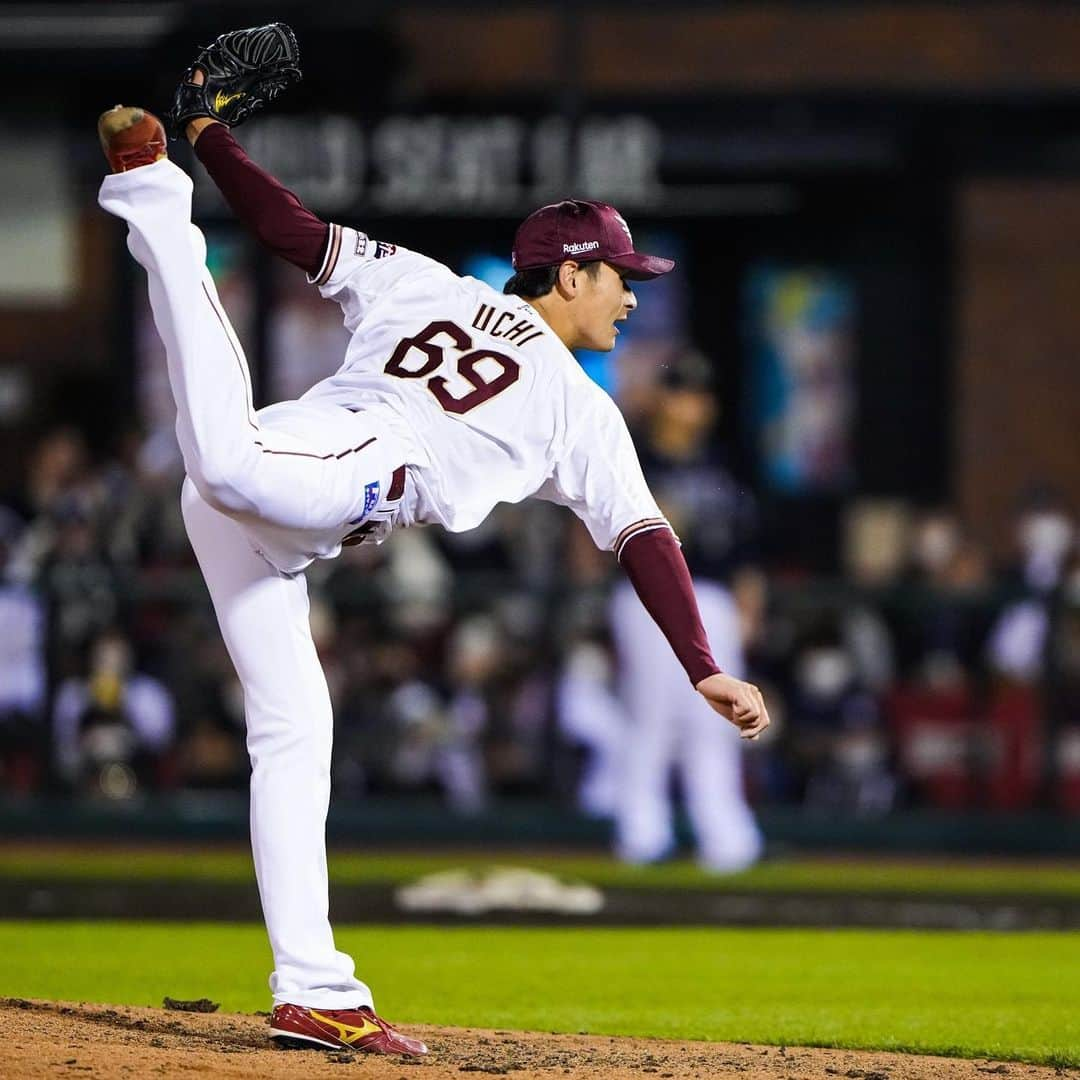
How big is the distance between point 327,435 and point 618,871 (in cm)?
548

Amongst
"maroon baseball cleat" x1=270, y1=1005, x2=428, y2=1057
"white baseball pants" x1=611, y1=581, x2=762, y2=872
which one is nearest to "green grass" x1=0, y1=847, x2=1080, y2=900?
"white baseball pants" x1=611, y1=581, x2=762, y2=872

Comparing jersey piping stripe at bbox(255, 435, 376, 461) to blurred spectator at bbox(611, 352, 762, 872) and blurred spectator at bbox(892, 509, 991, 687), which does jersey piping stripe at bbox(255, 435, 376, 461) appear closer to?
blurred spectator at bbox(611, 352, 762, 872)

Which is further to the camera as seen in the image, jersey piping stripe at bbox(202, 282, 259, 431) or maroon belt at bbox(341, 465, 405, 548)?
maroon belt at bbox(341, 465, 405, 548)

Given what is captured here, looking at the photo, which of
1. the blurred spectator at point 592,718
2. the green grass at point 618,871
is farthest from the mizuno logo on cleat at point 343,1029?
the blurred spectator at point 592,718

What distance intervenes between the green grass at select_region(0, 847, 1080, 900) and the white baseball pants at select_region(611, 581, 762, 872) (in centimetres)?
15

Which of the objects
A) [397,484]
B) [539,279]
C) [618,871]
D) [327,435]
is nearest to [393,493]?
[397,484]

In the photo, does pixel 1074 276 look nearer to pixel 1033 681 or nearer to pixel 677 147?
pixel 677 147

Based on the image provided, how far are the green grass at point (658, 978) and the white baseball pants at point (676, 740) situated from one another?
1761mm

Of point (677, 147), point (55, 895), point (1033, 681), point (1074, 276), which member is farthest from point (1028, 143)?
point (55, 895)

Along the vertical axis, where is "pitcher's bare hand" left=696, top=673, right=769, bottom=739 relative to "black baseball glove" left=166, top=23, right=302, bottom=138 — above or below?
below

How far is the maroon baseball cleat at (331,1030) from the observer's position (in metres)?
4.24

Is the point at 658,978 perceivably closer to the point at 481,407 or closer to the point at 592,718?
the point at 481,407

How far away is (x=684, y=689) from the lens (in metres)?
9.23

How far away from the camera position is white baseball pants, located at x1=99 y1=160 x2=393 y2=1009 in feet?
13.5
